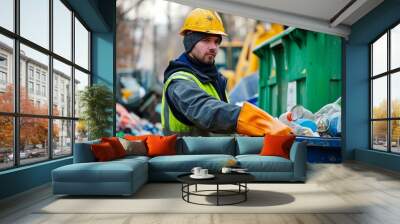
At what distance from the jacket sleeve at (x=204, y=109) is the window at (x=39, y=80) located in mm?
1860

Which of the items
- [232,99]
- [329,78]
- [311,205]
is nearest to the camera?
[311,205]

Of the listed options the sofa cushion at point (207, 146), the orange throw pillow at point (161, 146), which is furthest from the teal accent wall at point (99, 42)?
the sofa cushion at point (207, 146)

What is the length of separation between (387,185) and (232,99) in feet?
24.9

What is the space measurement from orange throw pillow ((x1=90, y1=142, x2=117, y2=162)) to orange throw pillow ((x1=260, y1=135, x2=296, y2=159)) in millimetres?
2088

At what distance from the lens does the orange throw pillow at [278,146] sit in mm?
5543

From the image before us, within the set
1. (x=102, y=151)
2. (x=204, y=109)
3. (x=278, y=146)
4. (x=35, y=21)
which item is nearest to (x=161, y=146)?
(x=102, y=151)

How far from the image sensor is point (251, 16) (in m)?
7.79

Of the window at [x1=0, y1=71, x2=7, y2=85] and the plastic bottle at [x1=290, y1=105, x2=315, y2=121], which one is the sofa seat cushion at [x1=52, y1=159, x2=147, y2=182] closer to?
the window at [x1=0, y1=71, x2=7, y2=85]

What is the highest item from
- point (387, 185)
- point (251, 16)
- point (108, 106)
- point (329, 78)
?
point (251, 16)

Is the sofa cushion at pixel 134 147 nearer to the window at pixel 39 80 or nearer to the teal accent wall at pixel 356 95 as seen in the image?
the window at pixel 39 80

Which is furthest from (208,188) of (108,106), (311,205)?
(108,106)

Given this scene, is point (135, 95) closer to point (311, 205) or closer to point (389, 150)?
point (389, 150)

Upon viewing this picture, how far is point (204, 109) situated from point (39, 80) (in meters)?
2.50

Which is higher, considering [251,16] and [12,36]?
[251,16]
